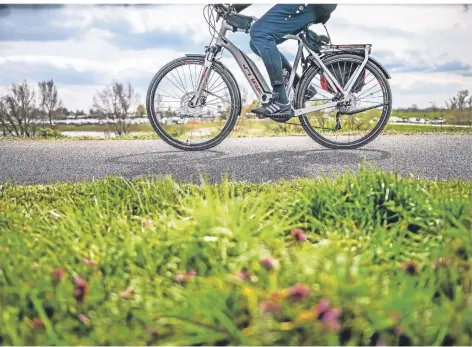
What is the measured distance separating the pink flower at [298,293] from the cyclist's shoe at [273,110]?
1490 millimetres

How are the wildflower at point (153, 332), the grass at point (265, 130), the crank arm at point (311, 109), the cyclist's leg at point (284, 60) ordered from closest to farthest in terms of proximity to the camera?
the wildflower at point (153, 332), the grass at point (265, 130), the cyclist's leg at point (284, 60), the crank arm at point (311, 109)

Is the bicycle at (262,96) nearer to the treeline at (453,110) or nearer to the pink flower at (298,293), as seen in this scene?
the treeline at (453,110)

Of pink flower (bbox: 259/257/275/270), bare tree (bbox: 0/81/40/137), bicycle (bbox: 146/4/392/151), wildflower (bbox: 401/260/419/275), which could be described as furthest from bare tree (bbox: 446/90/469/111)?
bare tree (bbox: 0/81/40/137)

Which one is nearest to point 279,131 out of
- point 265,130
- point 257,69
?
point 265,130

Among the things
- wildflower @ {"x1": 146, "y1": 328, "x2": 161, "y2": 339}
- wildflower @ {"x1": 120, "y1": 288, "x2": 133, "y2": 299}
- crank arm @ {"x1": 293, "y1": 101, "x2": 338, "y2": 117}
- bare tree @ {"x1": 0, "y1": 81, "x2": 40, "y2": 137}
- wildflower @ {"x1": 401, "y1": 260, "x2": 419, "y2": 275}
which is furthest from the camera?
crank arm @ {"x1": 293, "y1": 101, "x2": 338, "y2": 117}

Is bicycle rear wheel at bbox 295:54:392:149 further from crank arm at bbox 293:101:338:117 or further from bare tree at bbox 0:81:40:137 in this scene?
bare tree at bbox 0:81:40:137

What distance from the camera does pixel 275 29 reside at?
2859mm

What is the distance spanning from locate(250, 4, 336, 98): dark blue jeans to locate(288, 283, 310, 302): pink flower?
62.9 inches

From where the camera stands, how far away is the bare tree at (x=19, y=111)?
2.61 meters

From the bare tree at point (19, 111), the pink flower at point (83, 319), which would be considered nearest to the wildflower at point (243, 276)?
the pink flower at point (83, 319)

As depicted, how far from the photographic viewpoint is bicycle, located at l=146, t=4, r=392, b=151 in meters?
2.98

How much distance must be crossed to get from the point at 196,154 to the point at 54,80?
2.85ft

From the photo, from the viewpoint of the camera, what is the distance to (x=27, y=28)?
98.2 inches

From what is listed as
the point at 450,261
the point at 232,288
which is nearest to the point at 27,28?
the point at 232,288
